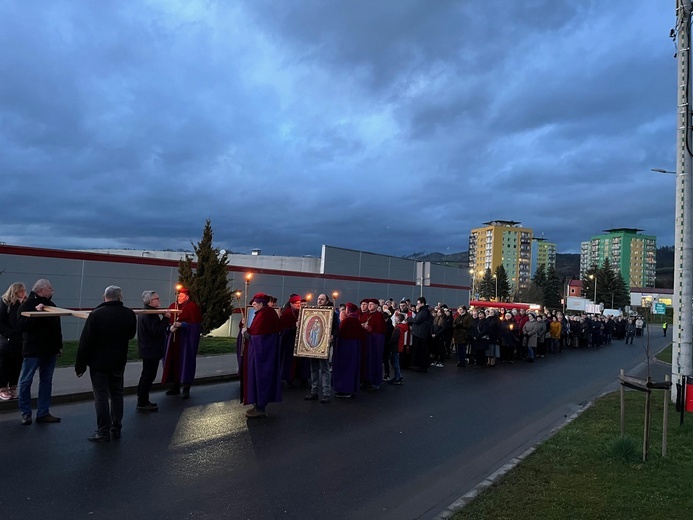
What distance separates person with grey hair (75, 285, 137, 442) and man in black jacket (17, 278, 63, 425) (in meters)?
0.91

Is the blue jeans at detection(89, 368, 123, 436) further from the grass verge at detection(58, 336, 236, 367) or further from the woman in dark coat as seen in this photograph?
the grass verge at detection(58, 336, 236, 367)

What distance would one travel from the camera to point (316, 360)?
11.0 m

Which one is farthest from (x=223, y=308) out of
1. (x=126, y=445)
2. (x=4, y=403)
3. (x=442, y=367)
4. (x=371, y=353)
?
(x=126, y=445)

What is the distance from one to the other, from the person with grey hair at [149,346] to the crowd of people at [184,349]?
0.05 feet

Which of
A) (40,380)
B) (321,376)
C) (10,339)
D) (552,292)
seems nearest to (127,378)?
(10,339)

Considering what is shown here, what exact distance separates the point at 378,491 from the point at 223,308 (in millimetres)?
16304

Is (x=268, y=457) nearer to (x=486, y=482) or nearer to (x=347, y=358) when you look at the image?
(x=486, y=482)

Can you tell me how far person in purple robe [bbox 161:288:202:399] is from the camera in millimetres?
10492

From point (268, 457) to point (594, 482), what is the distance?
3.62 m

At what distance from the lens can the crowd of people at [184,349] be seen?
7305mm

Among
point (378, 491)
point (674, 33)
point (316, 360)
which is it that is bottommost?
point (378, 491)

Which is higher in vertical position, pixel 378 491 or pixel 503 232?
pixel 503 232

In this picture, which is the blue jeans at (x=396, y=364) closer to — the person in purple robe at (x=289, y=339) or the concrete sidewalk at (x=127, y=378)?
the person in purple robe at (x=289, y=339)

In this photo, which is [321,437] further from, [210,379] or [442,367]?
[442,367]
